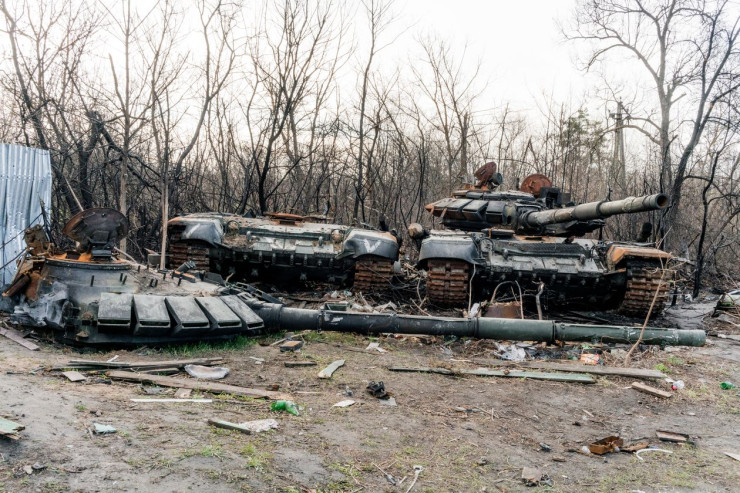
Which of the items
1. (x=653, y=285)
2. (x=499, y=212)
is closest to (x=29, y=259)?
(x=499, y=212)

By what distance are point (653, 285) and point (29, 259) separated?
8609 mm

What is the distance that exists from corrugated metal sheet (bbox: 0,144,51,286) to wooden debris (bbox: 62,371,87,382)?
4.18 metres

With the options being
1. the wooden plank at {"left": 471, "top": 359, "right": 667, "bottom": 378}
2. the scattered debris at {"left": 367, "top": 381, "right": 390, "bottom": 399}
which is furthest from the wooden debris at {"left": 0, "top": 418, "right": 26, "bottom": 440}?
the wooden plank at {"left": 471, "top": 359, "right": 667, "bottom": 378}

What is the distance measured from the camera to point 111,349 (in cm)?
605

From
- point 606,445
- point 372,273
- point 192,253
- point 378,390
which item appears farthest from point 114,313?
point 372,273

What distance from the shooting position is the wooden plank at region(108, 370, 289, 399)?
196 inches

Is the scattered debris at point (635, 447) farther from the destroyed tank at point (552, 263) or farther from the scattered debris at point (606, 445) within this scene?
the destroyed tank at point (552, 263)

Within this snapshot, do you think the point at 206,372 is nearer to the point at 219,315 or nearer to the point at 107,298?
the point at 219,315

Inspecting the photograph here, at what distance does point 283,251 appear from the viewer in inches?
393

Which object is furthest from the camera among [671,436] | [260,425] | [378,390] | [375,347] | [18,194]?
[18,194]

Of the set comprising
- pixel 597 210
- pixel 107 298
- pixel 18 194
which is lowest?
pixel 107 298

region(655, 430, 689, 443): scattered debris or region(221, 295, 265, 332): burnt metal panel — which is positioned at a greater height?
region(221, 295, 265, 332): burnt metal panel

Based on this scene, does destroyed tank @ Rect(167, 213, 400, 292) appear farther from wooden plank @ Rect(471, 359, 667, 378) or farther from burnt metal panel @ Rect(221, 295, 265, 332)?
wooden plank @ Rect(471, 359, 667, 378)

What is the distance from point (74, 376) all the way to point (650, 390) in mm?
5272
